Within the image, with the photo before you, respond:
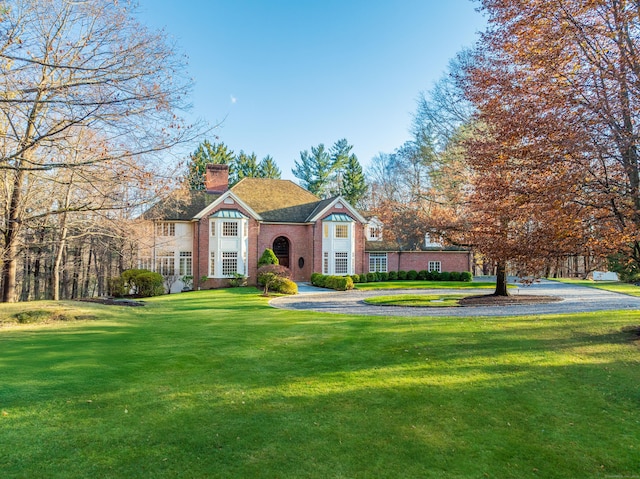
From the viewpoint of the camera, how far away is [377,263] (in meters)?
36.5

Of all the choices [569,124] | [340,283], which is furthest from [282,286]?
[569,124]

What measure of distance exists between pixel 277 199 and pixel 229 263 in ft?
25.3

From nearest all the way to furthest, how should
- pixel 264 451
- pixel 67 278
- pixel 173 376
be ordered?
pixel 264 451, pixel 173 376, pixel 67 278

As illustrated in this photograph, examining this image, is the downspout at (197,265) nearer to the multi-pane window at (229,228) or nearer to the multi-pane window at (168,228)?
the multi-pane window at (229,228)

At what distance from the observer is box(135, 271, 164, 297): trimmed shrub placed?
2577 centimetres

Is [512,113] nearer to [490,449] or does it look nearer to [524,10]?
[524,10]

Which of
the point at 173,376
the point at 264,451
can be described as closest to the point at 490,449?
the point at 264,451

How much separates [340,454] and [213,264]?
27.1 m

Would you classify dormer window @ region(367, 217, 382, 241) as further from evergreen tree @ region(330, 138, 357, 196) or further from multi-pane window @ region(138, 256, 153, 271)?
evergreen tree @ region(330, 138, 357, 196)

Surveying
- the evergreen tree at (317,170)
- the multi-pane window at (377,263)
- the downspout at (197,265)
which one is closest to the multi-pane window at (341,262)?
the multi-pane window at (377,263)

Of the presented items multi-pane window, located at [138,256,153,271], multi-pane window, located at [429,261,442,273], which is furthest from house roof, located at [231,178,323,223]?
multi-pane window, located at [429,261,442,273]

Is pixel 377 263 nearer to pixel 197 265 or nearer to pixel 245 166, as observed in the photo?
pixel 197 265

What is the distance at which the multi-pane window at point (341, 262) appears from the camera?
33.2 meters

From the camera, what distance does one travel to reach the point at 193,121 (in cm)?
938
